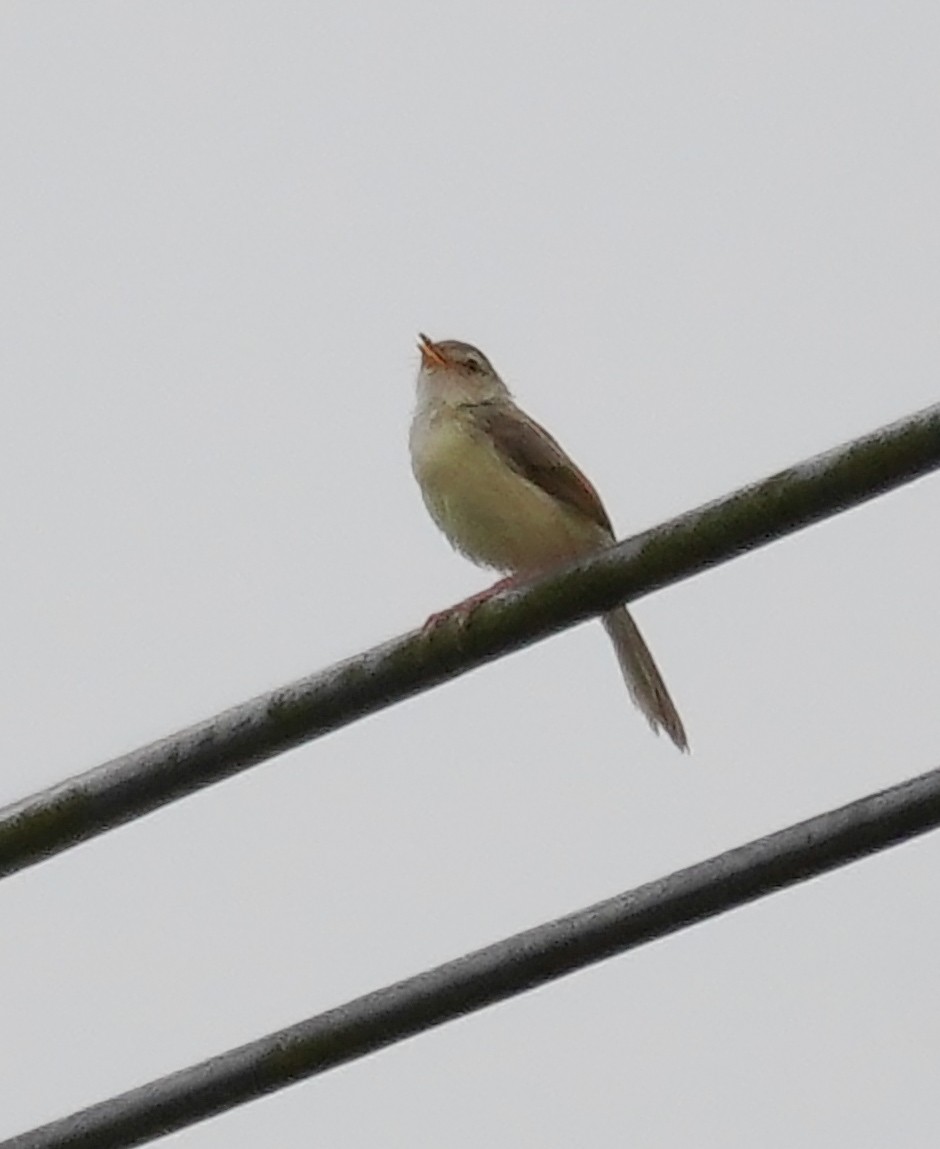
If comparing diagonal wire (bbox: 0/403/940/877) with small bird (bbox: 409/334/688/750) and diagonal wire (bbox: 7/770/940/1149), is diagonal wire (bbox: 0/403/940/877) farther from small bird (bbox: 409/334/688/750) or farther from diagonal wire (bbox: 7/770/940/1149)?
small bird (bbox: 409/334/688/750)

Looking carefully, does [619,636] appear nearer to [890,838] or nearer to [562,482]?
[562,482]

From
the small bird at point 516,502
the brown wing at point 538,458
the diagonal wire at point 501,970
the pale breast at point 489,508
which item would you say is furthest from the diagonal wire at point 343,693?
the brown wing at point 538,458

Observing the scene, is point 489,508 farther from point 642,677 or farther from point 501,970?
point 501,970

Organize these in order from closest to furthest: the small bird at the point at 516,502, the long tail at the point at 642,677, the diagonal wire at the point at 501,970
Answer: the diagonal wire at the point at 501,970 → the long tail at the point at 642,677 → the small bird at the point at 516,502

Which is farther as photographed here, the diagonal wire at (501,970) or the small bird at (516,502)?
the small bird at (516,502)

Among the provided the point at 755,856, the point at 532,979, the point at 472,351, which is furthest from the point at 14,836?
the point at 472,351

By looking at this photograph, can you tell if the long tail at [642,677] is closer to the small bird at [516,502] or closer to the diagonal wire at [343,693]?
the small bird at [516,502]

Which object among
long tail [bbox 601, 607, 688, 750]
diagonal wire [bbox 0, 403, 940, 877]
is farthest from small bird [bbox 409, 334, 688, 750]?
diagonal wire [bbox 0, 403, 940, 877]
